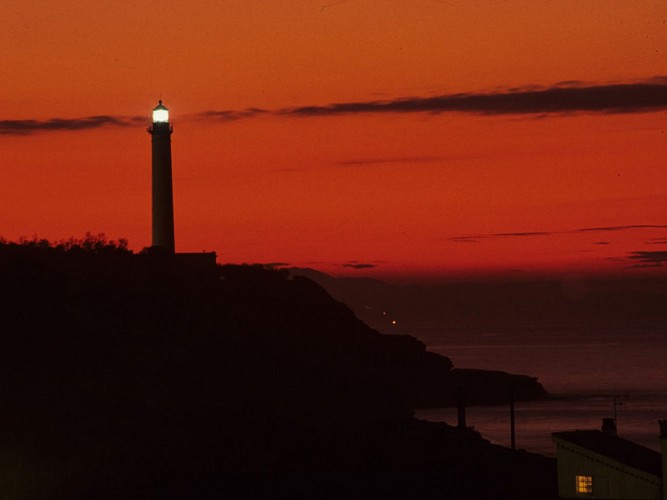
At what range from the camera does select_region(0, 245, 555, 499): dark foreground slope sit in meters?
47.7

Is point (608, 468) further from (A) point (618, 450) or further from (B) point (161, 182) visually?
(B) point (161, 182)

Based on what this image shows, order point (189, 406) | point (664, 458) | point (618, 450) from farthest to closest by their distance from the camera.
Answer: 1. point (189, 406)
2. point (618, 450)
3. point (664, 458)

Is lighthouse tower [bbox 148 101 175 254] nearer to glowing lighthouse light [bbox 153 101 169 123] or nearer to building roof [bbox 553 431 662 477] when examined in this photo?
glowing lighthouse light [bbox 153 101 169 123]

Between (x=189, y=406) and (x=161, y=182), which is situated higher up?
(x=161, y=182)

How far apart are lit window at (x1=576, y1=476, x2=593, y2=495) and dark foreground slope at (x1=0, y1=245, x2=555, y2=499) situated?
52.0 ft

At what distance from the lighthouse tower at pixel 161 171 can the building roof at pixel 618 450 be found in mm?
50585

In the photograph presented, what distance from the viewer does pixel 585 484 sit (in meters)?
32.1

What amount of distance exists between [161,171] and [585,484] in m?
52.7

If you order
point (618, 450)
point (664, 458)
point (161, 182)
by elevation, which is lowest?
point (664, 458)

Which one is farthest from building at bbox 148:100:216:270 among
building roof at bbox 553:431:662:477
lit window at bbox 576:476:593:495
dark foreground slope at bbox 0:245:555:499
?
lit window at bbox 576:476:593:495

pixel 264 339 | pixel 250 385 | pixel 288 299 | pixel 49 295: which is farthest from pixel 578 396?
pixel 49 295

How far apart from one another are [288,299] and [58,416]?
53537 mm

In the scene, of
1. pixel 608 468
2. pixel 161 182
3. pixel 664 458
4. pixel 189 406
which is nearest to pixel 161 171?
pixel 161 182

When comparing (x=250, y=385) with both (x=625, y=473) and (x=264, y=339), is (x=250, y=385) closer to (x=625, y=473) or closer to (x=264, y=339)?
(x=264, y=339)
